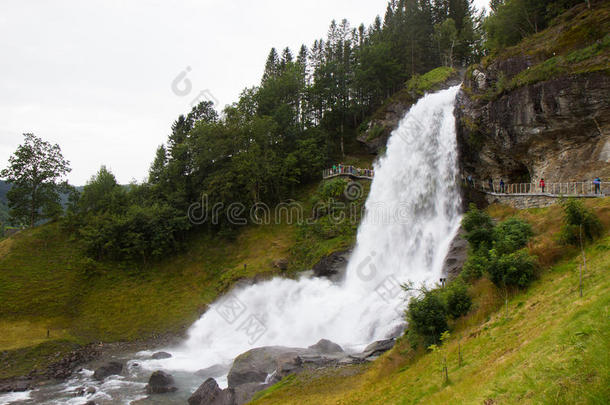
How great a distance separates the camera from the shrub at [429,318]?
1425 centimetres

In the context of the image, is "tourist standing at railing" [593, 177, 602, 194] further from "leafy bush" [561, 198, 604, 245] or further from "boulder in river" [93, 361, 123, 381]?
"boulder in river" [93, 361, 123, 381]

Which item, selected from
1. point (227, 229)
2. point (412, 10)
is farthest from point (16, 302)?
point (412, 10)

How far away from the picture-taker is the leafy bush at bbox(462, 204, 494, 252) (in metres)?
17.9

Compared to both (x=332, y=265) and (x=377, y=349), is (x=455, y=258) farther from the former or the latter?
(x=332, y=265)

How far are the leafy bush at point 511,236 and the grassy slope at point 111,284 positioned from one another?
17350mm

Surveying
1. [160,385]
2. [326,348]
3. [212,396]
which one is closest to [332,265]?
[326,348]

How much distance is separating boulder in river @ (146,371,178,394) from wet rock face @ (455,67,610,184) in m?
27.7

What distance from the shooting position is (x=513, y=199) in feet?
86.9

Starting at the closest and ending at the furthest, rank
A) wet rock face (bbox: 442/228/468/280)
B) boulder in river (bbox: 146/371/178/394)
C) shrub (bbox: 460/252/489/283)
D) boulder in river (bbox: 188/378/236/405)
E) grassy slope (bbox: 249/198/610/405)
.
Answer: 1. grassy slope (bbox: 249/198/610/405)
2. shrub (bbox: 460/252/489/283)
3. boulder in river (bbox: 188/378/236/405)
4. boulder in river (bbox: 146/371/178/394)
5. wet rock face (bbox: 442/228/468/280)

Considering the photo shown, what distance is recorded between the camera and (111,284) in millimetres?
39062

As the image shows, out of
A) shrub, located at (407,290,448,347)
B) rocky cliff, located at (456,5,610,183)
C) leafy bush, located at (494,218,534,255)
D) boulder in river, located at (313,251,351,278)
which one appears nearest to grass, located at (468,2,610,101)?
rocky cliff, located at (456,5,610,183)

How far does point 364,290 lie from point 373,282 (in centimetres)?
98

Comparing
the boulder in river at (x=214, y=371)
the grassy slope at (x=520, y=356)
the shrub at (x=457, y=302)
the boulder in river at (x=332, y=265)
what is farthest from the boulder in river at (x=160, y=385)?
the shrub at (x=457, y=302)

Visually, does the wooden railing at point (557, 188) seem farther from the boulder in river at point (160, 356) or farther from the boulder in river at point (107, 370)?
the boulder in river at point (107, 370)
